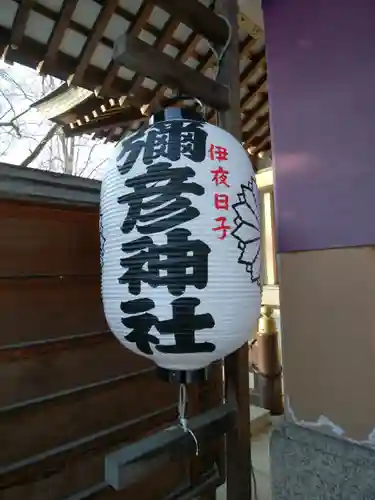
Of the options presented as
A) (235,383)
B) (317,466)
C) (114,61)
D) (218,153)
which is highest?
(114,61)

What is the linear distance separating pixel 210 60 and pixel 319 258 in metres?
2.06

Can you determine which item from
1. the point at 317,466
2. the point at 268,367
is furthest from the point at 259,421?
the point at 317,466

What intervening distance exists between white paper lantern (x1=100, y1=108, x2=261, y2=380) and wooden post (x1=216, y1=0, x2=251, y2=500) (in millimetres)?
543

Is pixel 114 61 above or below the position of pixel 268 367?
above

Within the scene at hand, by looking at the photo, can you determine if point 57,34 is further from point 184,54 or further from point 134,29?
point 184,54

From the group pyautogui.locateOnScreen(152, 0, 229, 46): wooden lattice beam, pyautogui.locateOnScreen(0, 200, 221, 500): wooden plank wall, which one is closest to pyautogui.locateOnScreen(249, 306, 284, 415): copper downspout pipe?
pyautogui.locateOnScreen(0, 200, 221, 500): wooden plank wall

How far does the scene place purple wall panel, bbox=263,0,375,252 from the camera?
6.19 ft

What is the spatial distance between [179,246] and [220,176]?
0.30m

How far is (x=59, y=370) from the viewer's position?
193 cm

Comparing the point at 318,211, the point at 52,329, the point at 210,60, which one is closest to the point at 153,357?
the point at 52,329

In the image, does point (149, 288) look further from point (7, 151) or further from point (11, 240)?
point (7, 151)

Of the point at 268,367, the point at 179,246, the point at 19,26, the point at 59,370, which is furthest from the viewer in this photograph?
the point at 268,367

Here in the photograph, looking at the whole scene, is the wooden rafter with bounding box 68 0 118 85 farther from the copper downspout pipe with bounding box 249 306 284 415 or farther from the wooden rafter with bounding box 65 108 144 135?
the copper downspout pipe with bounding box 249 306 284 415

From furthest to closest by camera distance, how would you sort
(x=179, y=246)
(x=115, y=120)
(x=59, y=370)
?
(x=115, y=120)
(x=59, y=370)
(x=179, y=246)
